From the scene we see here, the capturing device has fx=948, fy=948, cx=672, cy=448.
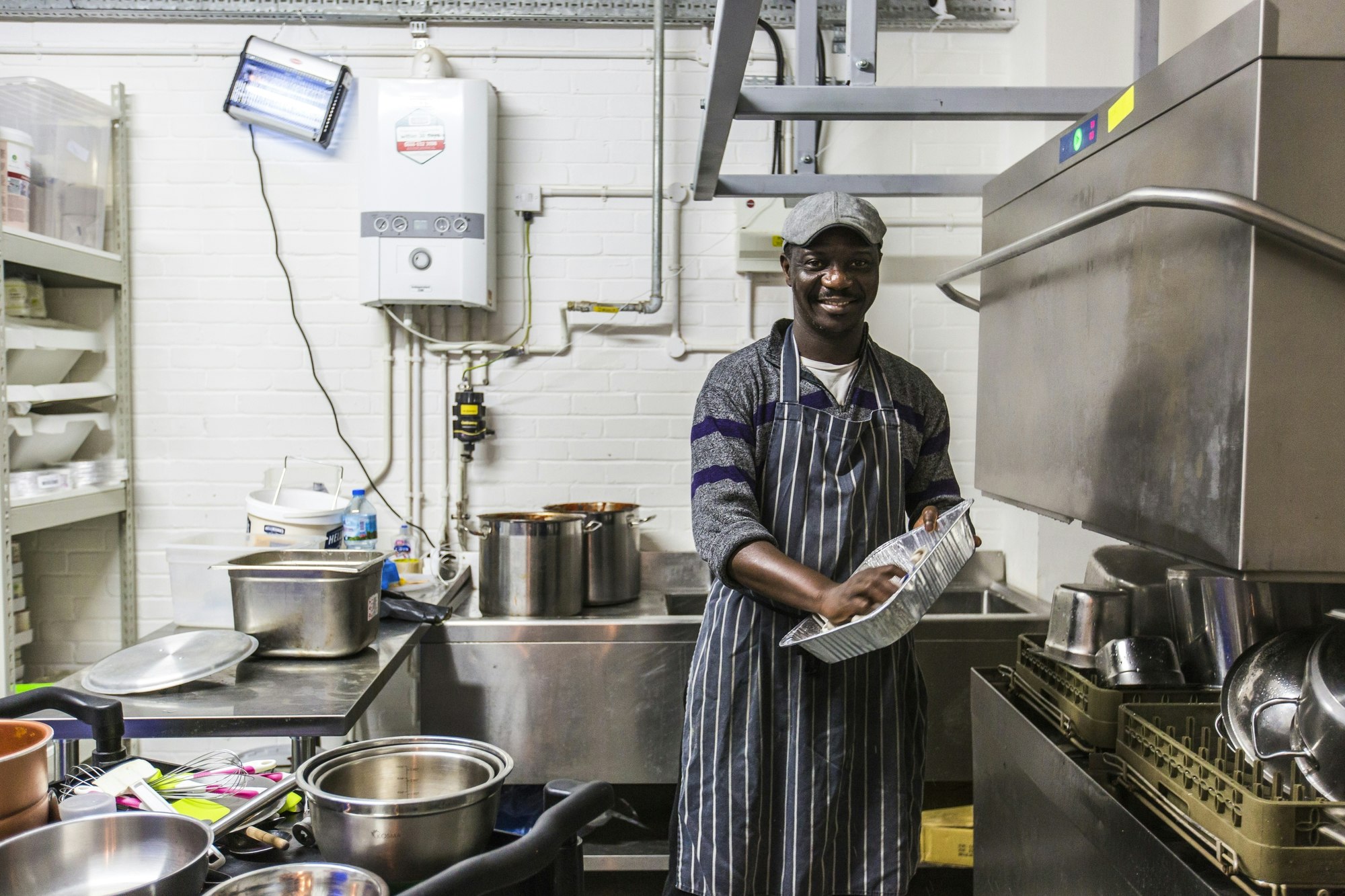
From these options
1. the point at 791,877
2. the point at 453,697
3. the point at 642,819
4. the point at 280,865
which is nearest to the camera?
the point at 280,865

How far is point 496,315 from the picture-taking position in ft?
9.96

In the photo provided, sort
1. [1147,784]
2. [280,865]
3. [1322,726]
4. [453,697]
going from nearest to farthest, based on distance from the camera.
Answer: [280,865], [1322,726], [1147,784], [453,697]

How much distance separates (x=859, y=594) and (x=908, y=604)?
15 cm

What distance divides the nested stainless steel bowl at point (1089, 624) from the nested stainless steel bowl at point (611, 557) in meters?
1.44

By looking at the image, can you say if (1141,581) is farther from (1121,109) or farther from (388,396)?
(388,396)

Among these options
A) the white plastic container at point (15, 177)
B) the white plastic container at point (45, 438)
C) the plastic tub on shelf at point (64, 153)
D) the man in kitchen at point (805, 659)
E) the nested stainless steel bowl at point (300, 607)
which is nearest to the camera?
the man in kitchen at point (805, 659)

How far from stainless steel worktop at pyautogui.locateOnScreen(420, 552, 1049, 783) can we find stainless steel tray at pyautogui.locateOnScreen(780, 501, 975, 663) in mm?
1105

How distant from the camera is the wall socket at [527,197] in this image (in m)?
3.00

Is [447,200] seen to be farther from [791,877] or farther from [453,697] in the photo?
[791,877]

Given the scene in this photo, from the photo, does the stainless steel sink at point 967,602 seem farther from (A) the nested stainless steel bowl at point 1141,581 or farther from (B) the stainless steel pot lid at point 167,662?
(B) the stainless steel pot lid at point 167,662

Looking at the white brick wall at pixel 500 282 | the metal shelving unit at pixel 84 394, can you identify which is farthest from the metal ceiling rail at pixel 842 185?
the metal shelving unit at pixel 84 394

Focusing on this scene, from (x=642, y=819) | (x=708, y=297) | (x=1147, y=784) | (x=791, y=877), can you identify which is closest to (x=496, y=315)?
(x=708, y=297)

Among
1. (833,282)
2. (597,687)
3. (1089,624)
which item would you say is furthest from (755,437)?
(597,687)

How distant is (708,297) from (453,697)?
4.76ft
